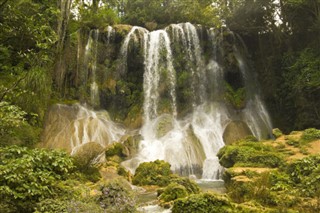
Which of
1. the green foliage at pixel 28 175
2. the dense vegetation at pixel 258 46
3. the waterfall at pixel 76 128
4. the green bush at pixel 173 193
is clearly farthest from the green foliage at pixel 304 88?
the green foliage at pixel 28 175

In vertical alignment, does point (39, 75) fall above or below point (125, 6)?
below

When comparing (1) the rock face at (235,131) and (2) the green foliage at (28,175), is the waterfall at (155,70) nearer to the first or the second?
(1) the rock face at (235,131)

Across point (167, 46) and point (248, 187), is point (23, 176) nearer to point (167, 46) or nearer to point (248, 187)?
point (248, 187)

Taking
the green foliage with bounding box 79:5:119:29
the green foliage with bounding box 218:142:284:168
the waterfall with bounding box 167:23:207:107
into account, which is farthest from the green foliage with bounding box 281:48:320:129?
the green foliage with bounding box 79:5:119:29

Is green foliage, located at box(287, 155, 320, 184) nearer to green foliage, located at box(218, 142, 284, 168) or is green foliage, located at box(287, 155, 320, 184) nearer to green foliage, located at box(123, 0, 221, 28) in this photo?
green foliage, located at box(218, 142, 284, 168)

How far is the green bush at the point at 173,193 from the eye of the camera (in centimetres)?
837

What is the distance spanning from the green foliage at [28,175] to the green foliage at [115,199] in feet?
2.99

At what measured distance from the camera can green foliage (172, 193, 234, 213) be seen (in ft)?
21.0

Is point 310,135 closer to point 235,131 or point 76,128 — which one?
point 235,131

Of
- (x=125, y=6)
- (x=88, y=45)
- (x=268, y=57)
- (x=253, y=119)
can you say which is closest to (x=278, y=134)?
(x=253, y=119)

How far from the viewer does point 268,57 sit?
21578 millimetres

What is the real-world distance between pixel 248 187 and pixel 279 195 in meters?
0.87

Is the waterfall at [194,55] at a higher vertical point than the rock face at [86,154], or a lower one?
higher

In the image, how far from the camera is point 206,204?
21.3 feet
